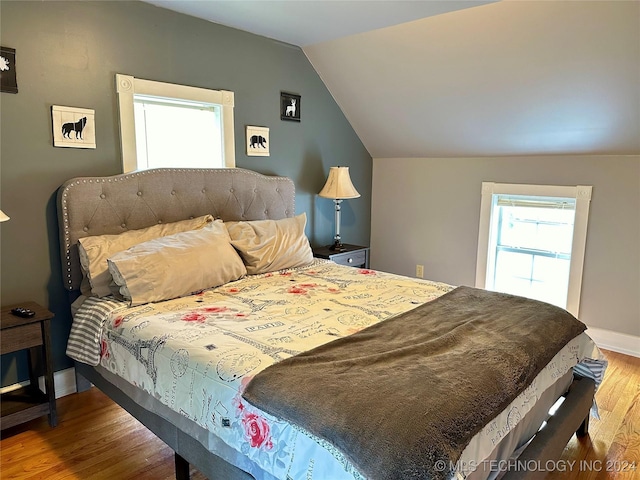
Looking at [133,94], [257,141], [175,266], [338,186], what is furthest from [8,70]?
[338,186]

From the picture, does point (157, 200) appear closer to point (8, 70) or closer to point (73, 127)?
point (73, 127)

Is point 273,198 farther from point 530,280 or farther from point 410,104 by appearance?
point 530,280

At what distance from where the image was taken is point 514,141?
3.62 metres

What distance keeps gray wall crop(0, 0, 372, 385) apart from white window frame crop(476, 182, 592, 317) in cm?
206

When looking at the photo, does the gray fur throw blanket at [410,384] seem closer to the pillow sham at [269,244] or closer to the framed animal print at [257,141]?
the pillow sham at [269,244]

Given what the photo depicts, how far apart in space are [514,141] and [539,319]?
2024 mm

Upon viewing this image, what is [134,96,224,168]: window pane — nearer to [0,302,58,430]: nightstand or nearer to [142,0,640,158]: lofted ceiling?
[142,0,640,158]: lofted ceiling

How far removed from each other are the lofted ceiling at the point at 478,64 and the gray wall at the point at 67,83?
8.3 inches

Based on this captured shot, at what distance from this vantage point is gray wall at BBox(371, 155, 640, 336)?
130 inches

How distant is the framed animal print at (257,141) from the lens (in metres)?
3.49

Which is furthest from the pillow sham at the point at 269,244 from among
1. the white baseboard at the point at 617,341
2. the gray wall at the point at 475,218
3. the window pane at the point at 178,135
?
the white baseboard at the point at 617,341

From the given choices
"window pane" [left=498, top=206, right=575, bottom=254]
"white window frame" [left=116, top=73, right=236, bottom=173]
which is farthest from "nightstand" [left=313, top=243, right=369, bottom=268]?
"white window frame" [left=116, top=73, right=236, bottom=173]

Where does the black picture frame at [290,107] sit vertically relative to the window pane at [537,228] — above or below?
above

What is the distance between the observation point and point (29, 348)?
229cm
